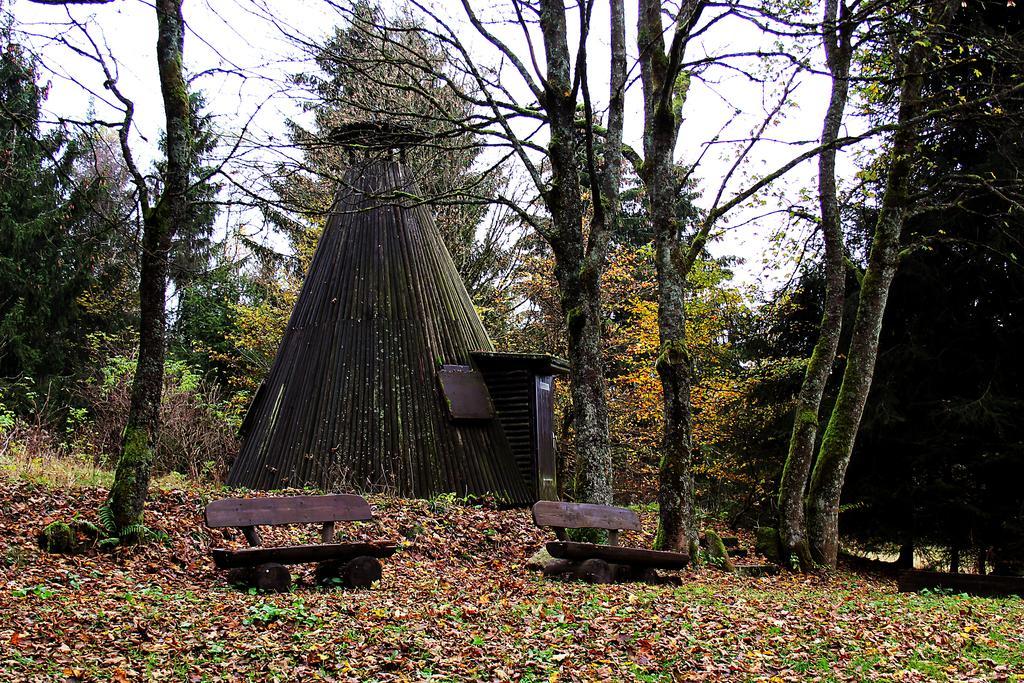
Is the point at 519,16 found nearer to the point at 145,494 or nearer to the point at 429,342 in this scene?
the point at 429,342

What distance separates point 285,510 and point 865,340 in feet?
27.4

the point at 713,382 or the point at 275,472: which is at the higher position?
the point at 713,382

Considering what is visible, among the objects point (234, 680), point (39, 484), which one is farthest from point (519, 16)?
point (234, 680)

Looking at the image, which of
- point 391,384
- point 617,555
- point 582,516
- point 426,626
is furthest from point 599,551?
point 391,384

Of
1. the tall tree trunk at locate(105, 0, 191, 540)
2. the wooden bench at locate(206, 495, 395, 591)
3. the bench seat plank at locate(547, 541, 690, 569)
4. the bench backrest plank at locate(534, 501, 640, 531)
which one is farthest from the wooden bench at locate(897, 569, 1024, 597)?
the tall tree trunk at locate(105, 0, 191, 540)

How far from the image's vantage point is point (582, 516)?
29.5 ft

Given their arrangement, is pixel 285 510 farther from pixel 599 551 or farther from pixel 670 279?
pixel 670 279

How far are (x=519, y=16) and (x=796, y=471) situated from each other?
23.9 ft

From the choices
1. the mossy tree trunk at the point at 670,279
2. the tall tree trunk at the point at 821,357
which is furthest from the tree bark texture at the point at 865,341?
the mossy tree trunk at the point at 670,279

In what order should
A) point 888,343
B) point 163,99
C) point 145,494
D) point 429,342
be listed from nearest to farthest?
point 145,494, point 163,99, point 429,342, point 888,343

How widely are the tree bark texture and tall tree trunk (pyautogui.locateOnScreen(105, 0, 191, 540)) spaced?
896 cm

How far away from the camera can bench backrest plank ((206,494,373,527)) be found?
7.47 m

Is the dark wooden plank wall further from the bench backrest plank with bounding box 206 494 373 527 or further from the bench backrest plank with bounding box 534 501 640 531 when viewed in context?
the bench backrest plank with bounding box 206 494 373 527

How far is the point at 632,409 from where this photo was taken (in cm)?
1909
